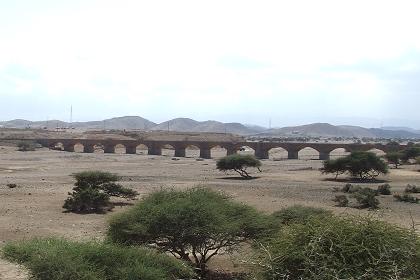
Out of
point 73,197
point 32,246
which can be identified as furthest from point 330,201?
point 32,246

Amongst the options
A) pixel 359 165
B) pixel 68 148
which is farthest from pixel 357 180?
pixel 68 148

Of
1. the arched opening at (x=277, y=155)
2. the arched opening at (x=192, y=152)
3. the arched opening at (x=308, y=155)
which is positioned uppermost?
the arched opening at (x=192, y=152)

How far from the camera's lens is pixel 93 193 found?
104ft

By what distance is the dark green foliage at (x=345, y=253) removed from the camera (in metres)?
7.58

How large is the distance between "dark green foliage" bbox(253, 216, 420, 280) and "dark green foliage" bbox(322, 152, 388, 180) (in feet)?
151

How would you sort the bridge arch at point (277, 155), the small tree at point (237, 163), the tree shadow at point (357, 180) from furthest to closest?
1. the bridge arch at point (277, 155)
2. the small tree at point (237, 163)
3. the tree shadow at point (357, 180)

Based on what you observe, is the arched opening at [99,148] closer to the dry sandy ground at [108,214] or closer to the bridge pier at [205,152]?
the bridge pier at [205,152]

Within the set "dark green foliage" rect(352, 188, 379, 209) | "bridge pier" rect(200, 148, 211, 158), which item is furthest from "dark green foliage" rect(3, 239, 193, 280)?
"bridge pier" rect(200, 148, 211, 158)

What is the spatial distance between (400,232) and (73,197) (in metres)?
26.1

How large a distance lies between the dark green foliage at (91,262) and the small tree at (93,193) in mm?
17229

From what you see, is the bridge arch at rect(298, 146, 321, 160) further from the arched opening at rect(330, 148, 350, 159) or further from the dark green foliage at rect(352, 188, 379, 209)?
the dark green foliage at rect(352, 188, 379, 209)

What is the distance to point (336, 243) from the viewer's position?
7988 millimetres

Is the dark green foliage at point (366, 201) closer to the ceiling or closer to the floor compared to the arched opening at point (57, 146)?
closer to the floor

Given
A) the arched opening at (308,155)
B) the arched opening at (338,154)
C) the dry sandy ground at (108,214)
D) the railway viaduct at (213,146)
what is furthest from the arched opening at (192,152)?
the dry sandy ground at (108,214)
